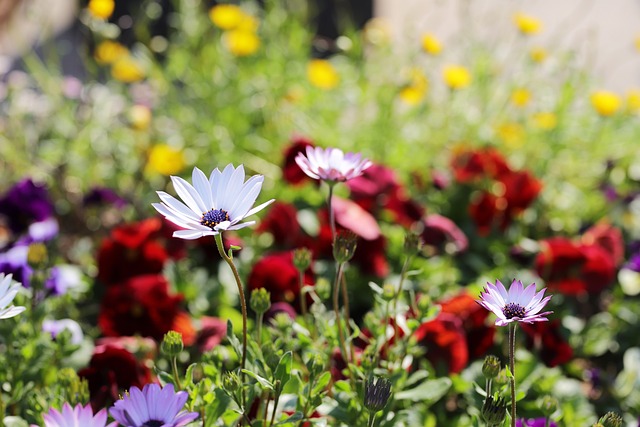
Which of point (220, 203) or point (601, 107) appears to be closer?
point (220, 203)

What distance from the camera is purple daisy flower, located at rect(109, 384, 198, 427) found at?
0.58 metres

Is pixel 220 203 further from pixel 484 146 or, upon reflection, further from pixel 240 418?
pixel 484 146

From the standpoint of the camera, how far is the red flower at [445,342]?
0.99 metres

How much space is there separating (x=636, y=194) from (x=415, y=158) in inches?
18.7

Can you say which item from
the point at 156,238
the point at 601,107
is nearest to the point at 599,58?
the point at 601,107

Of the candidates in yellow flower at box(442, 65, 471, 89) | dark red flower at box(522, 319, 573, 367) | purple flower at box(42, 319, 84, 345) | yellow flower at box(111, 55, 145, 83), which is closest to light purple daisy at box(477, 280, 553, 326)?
dark red flower at box(522, 319, 573, 367)

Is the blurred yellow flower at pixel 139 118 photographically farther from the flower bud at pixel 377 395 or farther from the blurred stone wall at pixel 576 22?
the blurred stone wall at pixel 576 22

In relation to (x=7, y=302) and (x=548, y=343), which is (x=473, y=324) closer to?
(x=548, y=343)

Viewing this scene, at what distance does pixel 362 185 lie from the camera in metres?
1.37

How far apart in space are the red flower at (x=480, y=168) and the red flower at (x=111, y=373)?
81 cm

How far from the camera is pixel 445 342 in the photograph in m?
0.99

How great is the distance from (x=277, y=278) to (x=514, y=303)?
1.57ft

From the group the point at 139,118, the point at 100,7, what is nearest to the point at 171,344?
the point at 100,7

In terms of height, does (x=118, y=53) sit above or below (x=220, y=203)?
above
